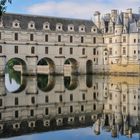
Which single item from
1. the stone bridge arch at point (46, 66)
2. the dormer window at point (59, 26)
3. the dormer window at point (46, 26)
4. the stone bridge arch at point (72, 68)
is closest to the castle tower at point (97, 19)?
the stone bridge arch at point (72, 68)

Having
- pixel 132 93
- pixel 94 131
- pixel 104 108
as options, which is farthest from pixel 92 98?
pixel 94 131

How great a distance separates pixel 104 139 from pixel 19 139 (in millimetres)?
3098

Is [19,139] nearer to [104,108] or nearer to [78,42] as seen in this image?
[104,108]

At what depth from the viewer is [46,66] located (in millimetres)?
60031

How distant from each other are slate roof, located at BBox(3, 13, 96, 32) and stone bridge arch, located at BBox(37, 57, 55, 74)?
4460 millimetres

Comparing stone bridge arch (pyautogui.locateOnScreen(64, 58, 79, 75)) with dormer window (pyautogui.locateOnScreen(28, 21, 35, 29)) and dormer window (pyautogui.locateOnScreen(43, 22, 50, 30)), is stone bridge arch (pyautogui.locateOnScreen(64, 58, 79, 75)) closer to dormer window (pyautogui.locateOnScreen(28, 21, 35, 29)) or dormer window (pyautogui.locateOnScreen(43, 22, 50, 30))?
dormer window (pyautogui.locateOnScreen(43, 22, 50, 30))

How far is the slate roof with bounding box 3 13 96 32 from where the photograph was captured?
162ft

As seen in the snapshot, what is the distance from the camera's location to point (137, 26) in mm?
54344

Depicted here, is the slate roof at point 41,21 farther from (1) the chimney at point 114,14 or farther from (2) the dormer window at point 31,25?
(1) the chimney at point 114,14

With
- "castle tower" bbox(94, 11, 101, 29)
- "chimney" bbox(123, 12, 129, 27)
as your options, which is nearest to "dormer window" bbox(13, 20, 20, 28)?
"castle tower" bbox(94, 11, 101, 29)

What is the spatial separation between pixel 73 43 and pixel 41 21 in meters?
5.56

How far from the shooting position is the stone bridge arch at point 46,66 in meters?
53.1

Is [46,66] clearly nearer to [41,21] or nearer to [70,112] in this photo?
[41,21]

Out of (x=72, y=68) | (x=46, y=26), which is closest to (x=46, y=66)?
(x=72, y=68)
